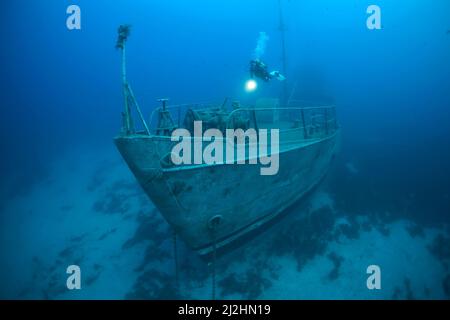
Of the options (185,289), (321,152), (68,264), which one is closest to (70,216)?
(68,264)

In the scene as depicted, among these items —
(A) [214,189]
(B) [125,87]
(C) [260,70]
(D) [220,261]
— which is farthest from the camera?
(C) [260,70]

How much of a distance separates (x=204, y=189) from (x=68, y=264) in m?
8.41

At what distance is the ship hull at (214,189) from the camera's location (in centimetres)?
478

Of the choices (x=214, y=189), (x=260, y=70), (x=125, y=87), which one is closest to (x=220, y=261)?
(x=214, y=189)

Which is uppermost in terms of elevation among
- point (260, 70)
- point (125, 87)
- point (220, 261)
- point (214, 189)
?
point (260, 70)

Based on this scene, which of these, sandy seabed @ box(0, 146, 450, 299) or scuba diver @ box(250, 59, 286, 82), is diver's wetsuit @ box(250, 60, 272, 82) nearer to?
scuba diver @ box(250, 59, 286, 82)

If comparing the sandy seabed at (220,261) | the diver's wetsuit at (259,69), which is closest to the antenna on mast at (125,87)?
the sandy seabed at (220,261)

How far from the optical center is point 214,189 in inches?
230

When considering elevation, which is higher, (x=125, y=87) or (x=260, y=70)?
(x=260, y=70)

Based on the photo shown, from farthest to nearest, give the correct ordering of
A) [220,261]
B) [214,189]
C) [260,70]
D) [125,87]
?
[260,70]
[220,261]
[214,189]
[125,87]

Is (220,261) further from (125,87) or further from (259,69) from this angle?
(259,69)

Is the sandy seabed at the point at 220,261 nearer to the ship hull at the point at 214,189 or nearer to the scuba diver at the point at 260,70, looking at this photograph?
the ship hull at the point at 214,189

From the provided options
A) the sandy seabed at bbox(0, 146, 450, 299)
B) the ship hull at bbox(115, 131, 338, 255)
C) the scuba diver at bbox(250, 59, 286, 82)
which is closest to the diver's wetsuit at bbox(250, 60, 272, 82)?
the scuba diver at bbox(250, 59, 286, 82)

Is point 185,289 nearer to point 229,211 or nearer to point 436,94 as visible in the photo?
point 229,211
